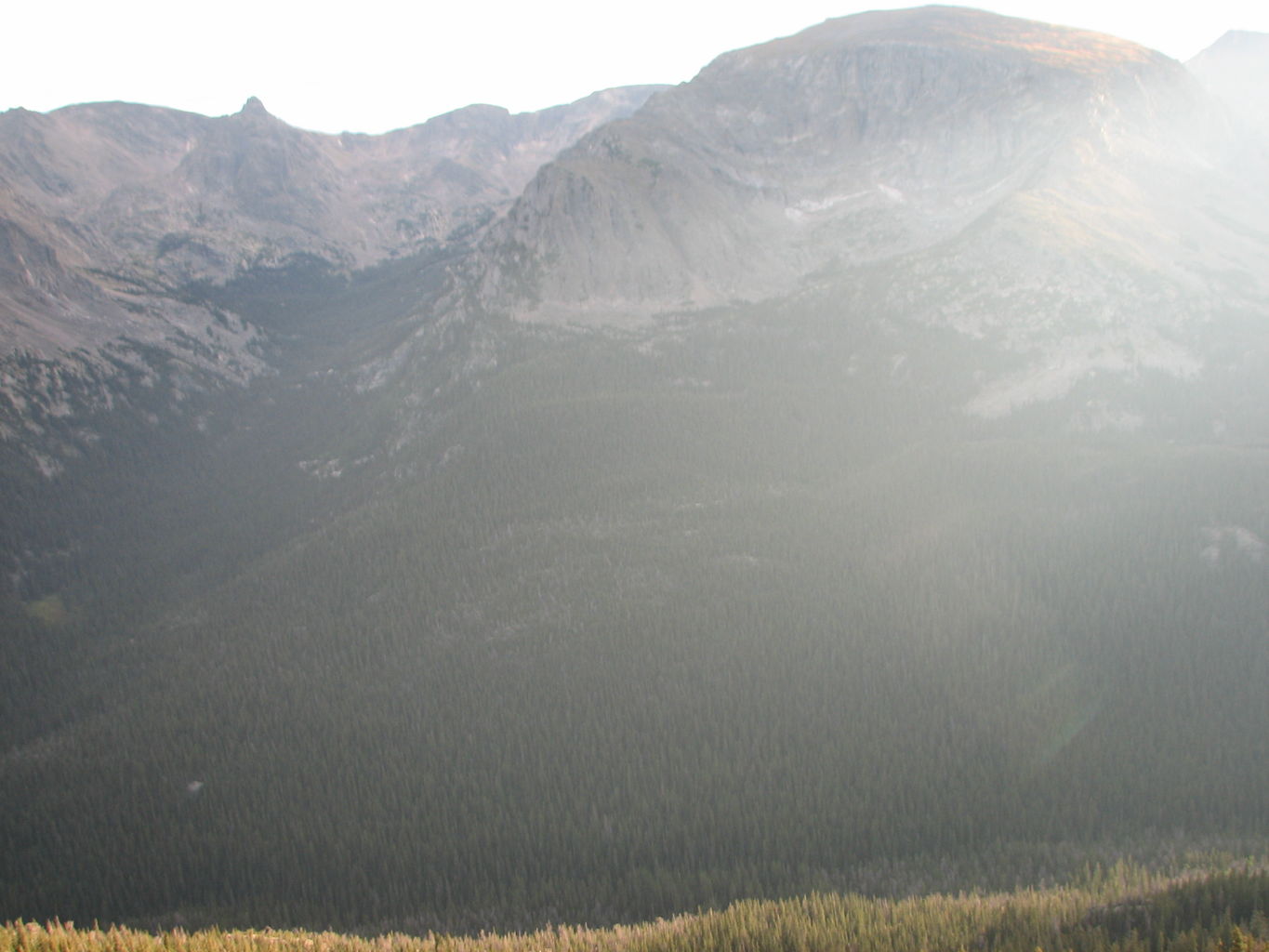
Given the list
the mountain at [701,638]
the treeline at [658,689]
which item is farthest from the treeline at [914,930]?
the treeline at [658,689]

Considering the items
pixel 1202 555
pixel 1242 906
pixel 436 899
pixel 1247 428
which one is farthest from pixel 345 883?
pixel 1247 428

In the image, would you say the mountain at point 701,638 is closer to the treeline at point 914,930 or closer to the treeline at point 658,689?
the treeline at point 658,689

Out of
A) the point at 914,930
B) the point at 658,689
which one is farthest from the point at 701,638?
the point at 914,930

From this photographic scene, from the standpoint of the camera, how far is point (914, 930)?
208 ft

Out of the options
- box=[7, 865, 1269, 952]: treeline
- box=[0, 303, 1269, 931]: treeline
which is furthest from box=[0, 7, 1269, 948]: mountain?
box=[7, 865, 1269, 952]: treeline

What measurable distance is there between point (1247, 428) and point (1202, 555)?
4900 centimetres

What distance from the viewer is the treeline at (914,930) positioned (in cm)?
5722

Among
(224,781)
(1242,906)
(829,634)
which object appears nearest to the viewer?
(1242,906)

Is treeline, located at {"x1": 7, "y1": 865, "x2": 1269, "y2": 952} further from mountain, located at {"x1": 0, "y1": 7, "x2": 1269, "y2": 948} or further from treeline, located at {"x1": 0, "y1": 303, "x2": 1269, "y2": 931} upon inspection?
treeline, located at {"x1": 0, "y1": 303, "x2": 1269, "y2": 931}

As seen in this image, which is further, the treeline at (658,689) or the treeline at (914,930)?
the treeline at (658,689)

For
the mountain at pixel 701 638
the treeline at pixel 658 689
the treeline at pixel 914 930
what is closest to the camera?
the treeline at pixel 914 930

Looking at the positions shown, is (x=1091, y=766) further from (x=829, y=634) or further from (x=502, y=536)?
(x=502, y=536)

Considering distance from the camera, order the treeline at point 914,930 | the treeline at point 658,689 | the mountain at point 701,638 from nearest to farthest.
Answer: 1. the treeline at point 914,930
2. the treeline at point 658,689
3. the mountain at point 701,638

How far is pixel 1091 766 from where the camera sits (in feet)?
306
